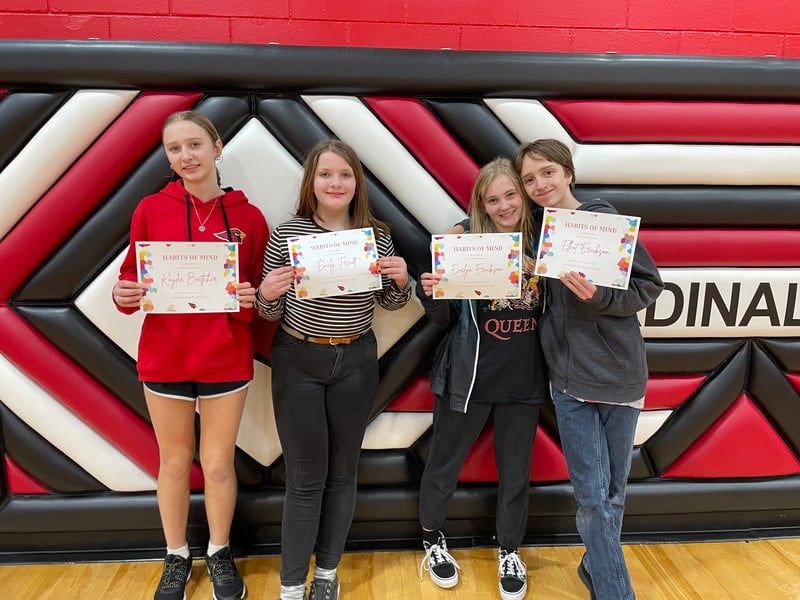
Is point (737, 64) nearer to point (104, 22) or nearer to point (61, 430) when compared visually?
point (104, 22)

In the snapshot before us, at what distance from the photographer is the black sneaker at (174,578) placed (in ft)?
5.79

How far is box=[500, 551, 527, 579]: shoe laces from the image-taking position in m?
1.84

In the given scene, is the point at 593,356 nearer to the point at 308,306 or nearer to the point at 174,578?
the point at 308,306

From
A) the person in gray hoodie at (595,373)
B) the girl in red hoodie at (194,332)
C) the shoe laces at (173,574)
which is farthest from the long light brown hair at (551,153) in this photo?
the shoe laces at (173,574)

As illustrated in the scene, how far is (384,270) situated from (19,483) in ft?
5.16

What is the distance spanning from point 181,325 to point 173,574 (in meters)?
0.86

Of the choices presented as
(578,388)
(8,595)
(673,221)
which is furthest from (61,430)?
(673,221)

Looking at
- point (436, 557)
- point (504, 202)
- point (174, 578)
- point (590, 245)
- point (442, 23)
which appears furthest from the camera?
point (442, 23)

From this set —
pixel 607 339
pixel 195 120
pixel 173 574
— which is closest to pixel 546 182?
pixel 607 339

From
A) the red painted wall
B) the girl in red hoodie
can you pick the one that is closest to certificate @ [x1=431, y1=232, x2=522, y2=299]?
the girl in red hoodie

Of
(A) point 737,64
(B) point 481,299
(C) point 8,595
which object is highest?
(A) point 737,64

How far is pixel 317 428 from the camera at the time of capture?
5.25ft

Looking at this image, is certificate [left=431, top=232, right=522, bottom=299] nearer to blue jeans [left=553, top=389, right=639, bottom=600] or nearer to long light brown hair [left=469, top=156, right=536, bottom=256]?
long light brown hair [left=469, top=156, right=536, bottom=256]

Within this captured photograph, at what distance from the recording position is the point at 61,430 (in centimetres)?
192
